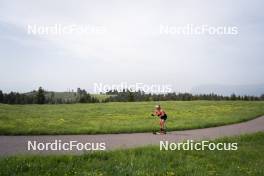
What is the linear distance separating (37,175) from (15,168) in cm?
91

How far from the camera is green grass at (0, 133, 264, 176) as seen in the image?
10.9 metres

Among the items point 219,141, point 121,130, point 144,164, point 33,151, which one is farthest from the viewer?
point 121,130

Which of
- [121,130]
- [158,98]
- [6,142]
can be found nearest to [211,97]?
[158,98]

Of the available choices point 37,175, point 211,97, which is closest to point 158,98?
point 211,97

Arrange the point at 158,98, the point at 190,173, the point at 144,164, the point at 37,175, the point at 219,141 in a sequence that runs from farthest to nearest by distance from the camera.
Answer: the point at 158,98, the point at 219,141, the point at 144,164, the point at 190,173, the point at 37,175

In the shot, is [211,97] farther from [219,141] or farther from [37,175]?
[37,175]

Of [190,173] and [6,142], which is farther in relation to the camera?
[6,142]

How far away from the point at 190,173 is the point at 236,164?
242 centimetres

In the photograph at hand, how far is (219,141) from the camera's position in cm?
1778

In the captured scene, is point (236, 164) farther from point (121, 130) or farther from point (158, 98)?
point (158, 98)

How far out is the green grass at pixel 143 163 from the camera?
1090 centimetres

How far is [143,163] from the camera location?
1210cm

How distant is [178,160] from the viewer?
12930 mm

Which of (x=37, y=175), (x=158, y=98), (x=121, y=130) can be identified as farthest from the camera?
(x=158, y=98)
